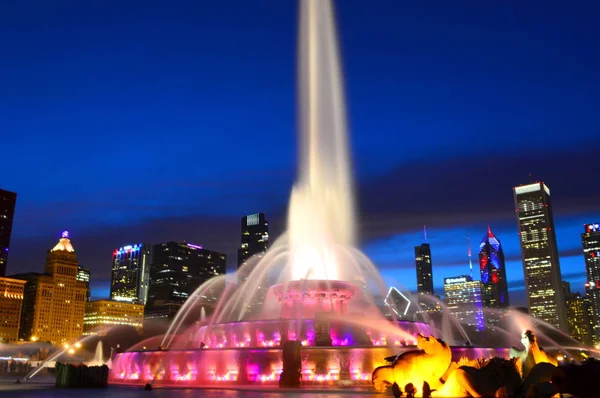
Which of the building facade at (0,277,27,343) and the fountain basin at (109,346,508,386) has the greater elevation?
the building facade at (0,277,27,343)

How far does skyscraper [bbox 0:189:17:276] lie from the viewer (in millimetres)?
188625

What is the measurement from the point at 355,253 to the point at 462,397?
25412mm

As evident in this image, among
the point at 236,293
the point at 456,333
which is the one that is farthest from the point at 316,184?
the point at 456,333

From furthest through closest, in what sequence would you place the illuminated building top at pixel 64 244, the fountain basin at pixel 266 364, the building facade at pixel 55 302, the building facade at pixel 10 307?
the illuminated building top at pixel 64 244, the building facade at pixel 55 302, the building facade at pixel 10 307, the fountain basin at pixel 266 364

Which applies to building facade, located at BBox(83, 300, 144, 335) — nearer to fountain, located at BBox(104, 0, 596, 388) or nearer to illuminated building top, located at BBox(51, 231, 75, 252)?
illuminated building top, located at BBox(51, 231, 75, 252)

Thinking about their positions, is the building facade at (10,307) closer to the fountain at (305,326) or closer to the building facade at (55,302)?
the building facade at (55,302)

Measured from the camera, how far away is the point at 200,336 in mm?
36188

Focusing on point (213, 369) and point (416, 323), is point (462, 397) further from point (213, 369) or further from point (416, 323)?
point (416, 323)

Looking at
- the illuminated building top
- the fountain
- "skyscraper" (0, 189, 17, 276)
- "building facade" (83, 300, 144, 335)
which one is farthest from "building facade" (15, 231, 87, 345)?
the fountain

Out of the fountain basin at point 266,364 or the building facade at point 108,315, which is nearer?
the fountain basin at point 266,364

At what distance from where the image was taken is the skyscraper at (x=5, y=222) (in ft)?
619

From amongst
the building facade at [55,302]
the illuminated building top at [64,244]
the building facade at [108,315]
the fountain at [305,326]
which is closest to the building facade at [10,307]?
the building facade at [55,302]

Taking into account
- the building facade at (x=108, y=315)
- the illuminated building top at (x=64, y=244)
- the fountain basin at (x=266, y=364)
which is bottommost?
the fountain basin at (x=266, y=364)

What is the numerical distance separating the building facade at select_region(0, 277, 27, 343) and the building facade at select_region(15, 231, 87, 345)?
501cm
